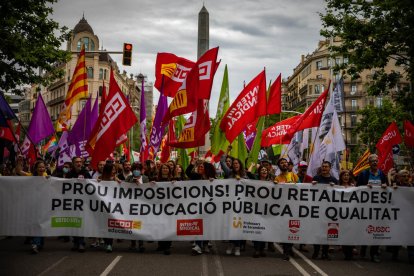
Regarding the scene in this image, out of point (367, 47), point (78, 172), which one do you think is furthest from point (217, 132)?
Result: point (367, 47)

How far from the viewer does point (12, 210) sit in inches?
377

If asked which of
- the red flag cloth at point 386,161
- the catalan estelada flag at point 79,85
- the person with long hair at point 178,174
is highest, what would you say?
the catalan estelada flag at point 79,85

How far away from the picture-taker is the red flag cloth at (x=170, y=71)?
12453 millimetres

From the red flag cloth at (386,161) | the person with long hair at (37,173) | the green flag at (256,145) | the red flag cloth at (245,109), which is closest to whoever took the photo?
the person with long hair at (37,173)

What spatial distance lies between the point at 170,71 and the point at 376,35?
8.11 m

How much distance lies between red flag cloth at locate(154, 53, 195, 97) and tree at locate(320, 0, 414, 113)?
24.8 feet

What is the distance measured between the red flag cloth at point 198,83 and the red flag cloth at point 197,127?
0.16m

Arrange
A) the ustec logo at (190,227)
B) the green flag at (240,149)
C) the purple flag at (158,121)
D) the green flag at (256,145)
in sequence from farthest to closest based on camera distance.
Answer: the purple flag at (158,121) < the green flag at (240,149) < the green flag at (256,145) < the ustec logo at (190,227)

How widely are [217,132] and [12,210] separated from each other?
4459 mm

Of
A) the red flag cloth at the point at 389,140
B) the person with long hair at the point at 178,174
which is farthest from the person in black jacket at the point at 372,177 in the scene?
the red flag cloth at the point at 389,140

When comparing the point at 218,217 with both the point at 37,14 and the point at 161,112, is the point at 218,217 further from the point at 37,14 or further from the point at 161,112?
the point at 37,14

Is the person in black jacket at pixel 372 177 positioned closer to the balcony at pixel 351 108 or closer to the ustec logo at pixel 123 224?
the ustec logo at pixel 123 224

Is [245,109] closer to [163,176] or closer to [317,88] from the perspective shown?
[163,176]

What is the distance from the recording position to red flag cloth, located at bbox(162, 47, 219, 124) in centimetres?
1120
